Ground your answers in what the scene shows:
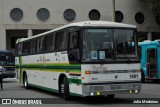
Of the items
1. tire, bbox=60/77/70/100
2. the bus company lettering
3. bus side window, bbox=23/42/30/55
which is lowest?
tire, bbox=60/77/70/100

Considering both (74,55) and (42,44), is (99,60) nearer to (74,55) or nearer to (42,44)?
(74,55)

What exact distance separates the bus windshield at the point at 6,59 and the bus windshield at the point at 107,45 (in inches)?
679

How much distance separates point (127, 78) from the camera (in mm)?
13984

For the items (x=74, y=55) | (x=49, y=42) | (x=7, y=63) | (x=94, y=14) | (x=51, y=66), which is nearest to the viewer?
(x=74, y=55)

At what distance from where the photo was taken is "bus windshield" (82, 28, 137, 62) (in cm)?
1366

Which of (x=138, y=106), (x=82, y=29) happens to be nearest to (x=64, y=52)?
(x=82, y=29)

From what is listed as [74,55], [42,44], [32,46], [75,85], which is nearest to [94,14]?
[32,46]

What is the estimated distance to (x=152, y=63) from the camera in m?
25.5

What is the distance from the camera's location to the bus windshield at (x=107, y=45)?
13.7 metres

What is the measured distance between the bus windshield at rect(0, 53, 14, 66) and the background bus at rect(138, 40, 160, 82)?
10331 mm

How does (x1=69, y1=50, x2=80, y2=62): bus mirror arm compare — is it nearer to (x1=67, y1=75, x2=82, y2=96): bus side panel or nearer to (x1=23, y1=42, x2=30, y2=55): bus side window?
(x1=67, y1=75, x2=82, y2=96): bus side panel

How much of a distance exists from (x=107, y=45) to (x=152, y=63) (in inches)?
481

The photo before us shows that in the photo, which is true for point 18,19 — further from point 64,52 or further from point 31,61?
point 64,52

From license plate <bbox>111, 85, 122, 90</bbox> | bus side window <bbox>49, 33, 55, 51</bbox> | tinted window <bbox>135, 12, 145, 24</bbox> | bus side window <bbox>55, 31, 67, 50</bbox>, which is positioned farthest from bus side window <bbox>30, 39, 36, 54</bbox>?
tinted window <bbox>135, 12, 145, 24</bbox>
